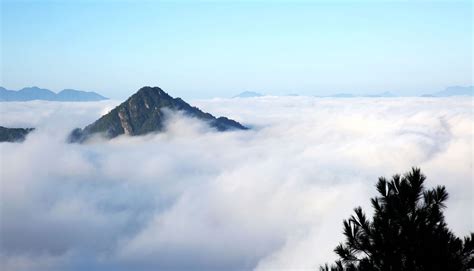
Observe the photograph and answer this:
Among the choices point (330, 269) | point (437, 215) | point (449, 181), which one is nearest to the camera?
point (437, 215)

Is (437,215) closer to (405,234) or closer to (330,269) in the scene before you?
(405,234)

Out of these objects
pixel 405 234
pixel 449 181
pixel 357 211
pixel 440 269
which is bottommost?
pixel 440 269

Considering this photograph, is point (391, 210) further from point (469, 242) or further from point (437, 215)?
point (469, 242)

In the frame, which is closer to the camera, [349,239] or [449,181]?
[349,239]

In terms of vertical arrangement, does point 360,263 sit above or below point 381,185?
below

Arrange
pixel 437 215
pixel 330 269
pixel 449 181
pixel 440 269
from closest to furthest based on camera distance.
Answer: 1. pixel 440 269
2. pixel 437 215
3. pixel 330 269
4. pixel 449 181

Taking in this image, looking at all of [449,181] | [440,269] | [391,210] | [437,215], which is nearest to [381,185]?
[391,210]

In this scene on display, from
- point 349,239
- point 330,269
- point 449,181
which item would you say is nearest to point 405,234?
point 349,239
